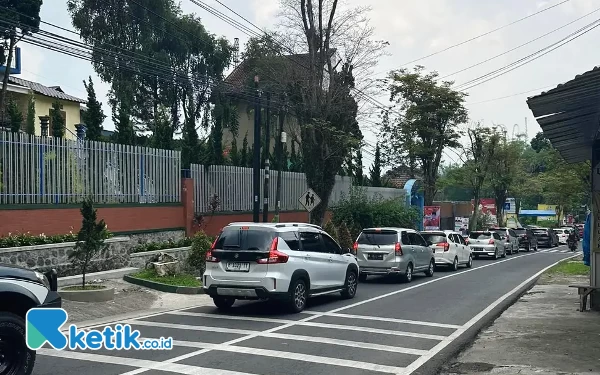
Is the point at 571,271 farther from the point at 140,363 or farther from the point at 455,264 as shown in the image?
the point at 140,363

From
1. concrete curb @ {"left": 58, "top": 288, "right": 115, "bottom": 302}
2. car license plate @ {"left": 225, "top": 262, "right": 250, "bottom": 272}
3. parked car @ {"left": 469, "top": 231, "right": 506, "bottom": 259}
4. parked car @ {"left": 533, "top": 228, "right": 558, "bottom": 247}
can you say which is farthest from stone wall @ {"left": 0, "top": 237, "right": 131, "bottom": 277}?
parked car @ {"left": 533, "top": 228, "right": 558, "bottom": 247}

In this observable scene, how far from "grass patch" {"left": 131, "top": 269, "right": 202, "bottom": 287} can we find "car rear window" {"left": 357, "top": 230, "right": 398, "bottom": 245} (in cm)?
568

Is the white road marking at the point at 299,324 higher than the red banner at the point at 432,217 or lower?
lower

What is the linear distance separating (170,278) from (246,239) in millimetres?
5010

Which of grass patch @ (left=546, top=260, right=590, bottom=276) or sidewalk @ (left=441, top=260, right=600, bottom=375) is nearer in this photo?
sidewalk @ (left=441, top=260, right=600, bottom=375)

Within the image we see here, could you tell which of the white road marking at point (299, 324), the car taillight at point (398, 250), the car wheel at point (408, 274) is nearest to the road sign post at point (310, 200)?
the car wheel at point (408, 274)

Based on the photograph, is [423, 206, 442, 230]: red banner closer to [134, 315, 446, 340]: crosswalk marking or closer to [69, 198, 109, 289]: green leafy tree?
[69, 198, 109, 289]: green leafy tree

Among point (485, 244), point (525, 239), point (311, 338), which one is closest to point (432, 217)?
point (485, 244)

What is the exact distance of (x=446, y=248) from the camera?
26359 mm

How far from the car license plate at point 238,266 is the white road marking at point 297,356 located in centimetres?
302

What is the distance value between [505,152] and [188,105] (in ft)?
78.2

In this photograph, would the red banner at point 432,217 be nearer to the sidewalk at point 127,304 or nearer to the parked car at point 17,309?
the sidewalk at point 127,304

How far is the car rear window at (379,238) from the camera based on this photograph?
67.3 ft

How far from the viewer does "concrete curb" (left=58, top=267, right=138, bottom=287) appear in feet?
52.0
